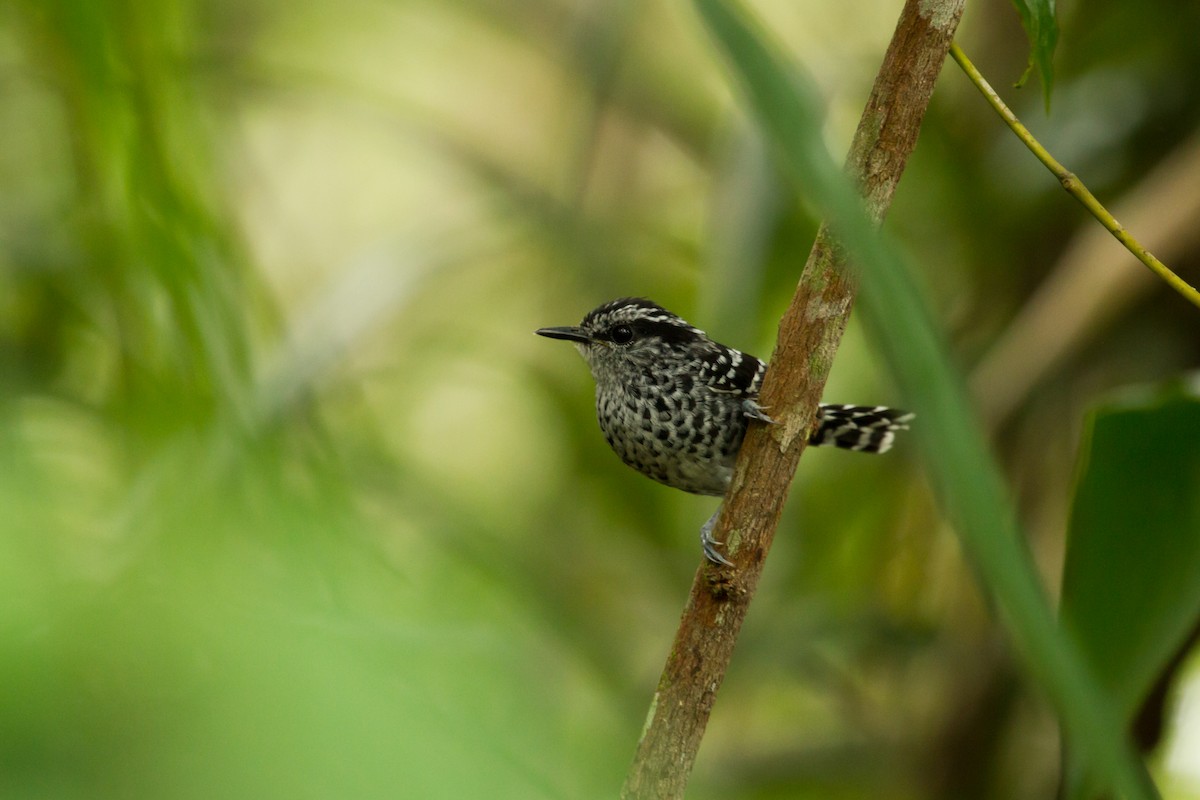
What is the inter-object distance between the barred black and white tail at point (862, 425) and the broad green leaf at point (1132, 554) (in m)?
0.87

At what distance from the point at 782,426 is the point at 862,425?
1151mm

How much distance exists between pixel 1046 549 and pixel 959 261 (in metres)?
0.84

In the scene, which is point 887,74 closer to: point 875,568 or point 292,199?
A: point 875,568

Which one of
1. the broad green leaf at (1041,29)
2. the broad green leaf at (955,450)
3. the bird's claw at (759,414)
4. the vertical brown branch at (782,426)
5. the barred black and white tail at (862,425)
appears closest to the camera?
the broad green leaf at (955,450)

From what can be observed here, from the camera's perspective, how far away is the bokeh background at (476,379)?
28 cm

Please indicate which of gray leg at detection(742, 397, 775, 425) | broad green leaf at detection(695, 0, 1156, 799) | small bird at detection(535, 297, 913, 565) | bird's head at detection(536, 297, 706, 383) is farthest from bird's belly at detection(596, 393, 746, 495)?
broad green leaf at detection(695, 0, 1156, 799)

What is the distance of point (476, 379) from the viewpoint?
316 cm

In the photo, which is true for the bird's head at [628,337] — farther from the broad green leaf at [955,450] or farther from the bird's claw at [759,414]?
the broad green leaf at [955,450]

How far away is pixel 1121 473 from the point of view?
53.0 inches

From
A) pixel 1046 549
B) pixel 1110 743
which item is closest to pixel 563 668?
pixel 1046 549

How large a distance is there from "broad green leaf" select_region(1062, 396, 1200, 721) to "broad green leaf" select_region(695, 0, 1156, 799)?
949 mm

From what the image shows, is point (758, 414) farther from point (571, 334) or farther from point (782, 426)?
point (571, 334)

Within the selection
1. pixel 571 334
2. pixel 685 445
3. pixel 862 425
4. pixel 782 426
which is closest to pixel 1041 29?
pixel 782 426

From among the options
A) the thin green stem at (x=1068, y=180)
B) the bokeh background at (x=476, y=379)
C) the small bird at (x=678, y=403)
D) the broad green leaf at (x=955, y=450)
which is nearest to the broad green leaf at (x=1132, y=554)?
the thin green stem at (x=1068, y=180)
